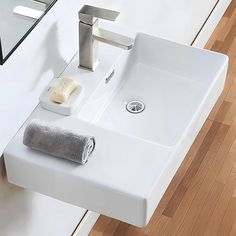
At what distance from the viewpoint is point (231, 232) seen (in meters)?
2.54

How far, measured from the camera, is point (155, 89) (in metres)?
2.11

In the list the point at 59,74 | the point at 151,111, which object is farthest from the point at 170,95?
the point at 59,74

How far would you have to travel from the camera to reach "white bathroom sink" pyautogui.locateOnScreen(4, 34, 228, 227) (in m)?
1.68

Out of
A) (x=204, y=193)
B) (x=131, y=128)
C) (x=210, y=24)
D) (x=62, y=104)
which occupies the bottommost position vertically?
(x=204, y=193)

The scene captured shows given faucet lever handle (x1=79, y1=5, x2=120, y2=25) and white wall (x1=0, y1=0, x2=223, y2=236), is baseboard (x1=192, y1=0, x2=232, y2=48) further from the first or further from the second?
faucet lever handle (x1=79, y1=5, x2=120, y2=25)

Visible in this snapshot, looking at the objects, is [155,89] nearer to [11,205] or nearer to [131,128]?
[131,128]

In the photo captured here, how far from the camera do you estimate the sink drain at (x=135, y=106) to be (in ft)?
6.72

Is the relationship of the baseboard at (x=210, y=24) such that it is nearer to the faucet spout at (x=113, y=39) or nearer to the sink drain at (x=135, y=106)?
the sink drain at (x=135, y=106)

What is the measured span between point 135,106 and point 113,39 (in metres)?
0.27

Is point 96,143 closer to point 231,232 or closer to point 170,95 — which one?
point 170,95

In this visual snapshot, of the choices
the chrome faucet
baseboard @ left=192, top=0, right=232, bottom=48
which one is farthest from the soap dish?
baseboard @ left=192, top=0, right=232, bottom=48

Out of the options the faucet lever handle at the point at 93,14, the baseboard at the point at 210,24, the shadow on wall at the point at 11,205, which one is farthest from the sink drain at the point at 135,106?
the baseboard at the point at 210,24

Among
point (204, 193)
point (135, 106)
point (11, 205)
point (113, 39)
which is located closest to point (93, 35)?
point (113, 39)

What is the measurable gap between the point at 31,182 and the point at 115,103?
440 millimetres
